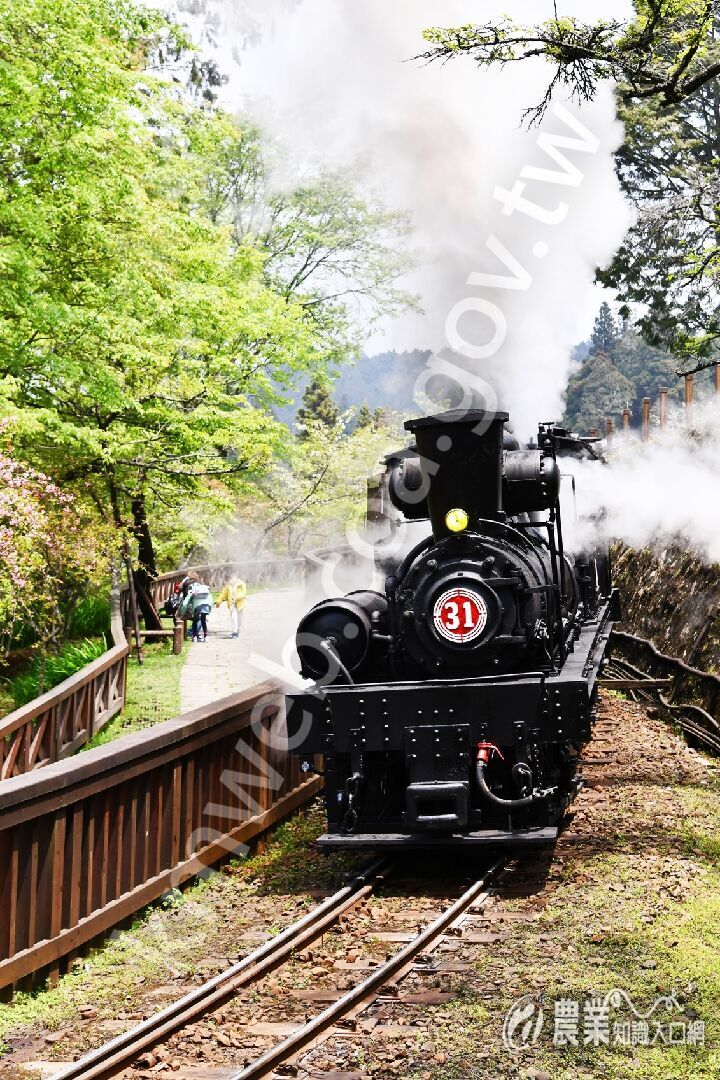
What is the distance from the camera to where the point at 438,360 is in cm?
1627

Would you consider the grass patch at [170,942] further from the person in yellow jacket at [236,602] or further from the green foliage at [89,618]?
the green foliage at [89,618]

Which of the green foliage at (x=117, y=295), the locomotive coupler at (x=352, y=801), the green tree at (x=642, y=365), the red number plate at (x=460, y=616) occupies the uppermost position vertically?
the green tree at (x=642, y=365)

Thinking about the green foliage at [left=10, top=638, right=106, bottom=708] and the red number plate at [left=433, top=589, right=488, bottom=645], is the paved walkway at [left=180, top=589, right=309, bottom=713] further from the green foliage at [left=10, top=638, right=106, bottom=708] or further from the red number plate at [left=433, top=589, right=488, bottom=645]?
the red number plate at [left=433, top=589, right=488, bottom=645]

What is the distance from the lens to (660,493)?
16.0 m

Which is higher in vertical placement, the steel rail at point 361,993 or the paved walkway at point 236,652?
the paved walkway at point 236,652

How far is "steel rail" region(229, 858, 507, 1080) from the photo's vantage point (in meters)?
4.84

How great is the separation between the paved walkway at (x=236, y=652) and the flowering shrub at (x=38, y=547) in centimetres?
223

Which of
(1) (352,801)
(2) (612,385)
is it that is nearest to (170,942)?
(1) (352,801)

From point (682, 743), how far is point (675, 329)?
1813 cm

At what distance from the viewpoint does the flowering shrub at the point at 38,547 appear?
12.7 metres

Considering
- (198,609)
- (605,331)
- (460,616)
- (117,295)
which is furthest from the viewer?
(605,331)

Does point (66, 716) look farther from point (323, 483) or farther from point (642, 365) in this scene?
point (642, 365)

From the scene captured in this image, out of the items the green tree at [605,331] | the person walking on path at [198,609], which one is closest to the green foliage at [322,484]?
the person walking on path at [198,609]

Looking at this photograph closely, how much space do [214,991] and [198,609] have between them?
14806mm
